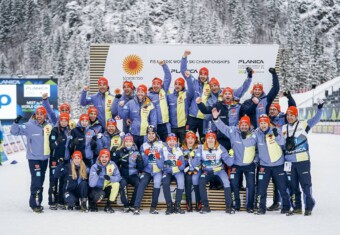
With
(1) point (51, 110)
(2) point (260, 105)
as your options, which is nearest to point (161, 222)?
(2) point (260, 105)

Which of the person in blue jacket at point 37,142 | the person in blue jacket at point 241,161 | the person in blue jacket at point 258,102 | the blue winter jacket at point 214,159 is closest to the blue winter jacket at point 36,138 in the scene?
the person in blue jacket at point 37,142

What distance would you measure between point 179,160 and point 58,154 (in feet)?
7.41

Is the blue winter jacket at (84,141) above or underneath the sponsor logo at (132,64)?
underneath

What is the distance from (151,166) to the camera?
9.02 metres

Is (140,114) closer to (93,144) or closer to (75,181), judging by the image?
(93,144)

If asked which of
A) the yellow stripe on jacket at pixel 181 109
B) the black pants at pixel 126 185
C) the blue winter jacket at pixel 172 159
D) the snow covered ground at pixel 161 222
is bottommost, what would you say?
the snow covered ground at pixel 161 222

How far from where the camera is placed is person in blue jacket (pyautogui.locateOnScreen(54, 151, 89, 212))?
28.8 feet

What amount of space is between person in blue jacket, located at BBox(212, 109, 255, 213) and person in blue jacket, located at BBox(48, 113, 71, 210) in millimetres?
2823

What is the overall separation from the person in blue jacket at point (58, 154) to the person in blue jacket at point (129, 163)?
0.95 m

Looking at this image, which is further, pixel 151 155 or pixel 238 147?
pixel 151 155

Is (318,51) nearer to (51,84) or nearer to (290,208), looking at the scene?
(51,84)

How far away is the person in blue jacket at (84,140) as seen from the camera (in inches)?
359

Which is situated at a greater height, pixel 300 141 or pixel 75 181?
pixel 300 141

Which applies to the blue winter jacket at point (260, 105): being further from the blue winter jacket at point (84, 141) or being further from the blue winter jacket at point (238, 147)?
the blue winter jacket at point (84, 141)
